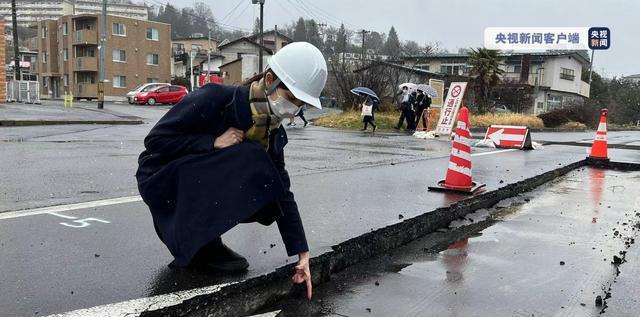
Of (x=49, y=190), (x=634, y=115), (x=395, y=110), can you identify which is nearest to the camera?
(x=49, y=190)

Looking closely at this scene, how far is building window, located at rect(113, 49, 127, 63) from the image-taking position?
5028 cm

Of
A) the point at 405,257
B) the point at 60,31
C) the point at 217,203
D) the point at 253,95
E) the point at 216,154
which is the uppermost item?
the point at 60,31

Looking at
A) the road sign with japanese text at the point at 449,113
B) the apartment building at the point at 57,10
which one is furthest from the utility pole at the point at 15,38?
the road sign with japanese text at the point at 449,113

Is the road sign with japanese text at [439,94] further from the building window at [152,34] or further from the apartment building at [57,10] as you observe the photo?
the apartment building at [57,10]

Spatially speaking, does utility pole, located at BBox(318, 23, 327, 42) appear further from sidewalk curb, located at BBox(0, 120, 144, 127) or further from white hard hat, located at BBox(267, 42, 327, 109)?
white hard hat, located at BBox(267, 42, 327, 109)

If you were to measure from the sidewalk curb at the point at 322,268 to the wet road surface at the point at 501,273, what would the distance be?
81 millimetres

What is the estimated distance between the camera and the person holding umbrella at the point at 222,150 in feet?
8.71

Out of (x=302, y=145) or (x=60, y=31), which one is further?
(x=60, y=31)

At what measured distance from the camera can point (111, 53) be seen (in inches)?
1970

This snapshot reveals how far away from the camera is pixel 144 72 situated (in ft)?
173

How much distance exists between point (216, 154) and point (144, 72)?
53420 millimetres

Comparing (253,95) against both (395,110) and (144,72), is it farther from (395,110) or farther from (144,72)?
(144,72)

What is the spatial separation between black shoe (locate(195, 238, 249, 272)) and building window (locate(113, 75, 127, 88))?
51.5 metres

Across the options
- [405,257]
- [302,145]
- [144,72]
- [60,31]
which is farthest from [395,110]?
[60,31]
